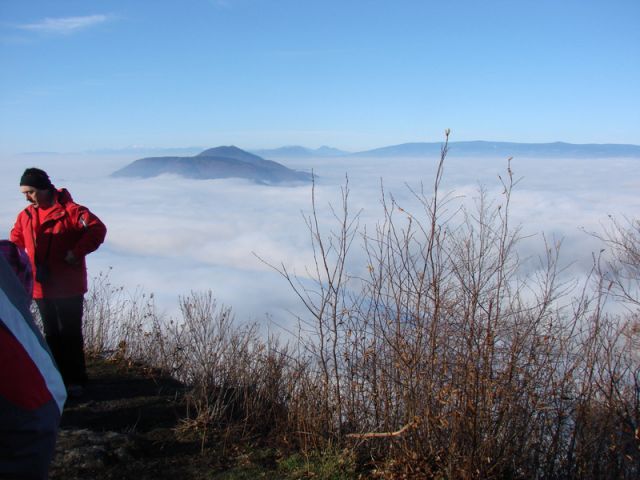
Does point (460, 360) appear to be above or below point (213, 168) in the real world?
below

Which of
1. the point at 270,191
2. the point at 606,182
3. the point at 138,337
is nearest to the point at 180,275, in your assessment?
the point at 270,191

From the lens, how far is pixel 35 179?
14.9 ft

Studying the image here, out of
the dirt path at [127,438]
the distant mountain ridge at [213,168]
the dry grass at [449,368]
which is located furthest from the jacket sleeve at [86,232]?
the distant mountain ridge at [213,168]

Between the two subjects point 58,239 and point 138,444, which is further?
point 58,239

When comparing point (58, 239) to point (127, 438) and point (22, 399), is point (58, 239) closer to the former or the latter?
point (127, 438)

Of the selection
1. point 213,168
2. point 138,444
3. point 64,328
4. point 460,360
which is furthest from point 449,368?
point 213,168

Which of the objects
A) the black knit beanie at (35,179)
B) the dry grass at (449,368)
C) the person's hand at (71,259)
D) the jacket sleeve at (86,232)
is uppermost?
the black knit beanie at (35,179)

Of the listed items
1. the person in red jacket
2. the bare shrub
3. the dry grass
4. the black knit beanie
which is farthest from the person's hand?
the bare shrub

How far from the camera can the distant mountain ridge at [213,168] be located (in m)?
163

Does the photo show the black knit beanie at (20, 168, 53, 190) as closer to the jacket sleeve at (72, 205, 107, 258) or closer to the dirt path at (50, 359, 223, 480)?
the jacket sleeve at (72, 205, 107, 258)

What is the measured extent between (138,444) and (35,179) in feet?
7.38

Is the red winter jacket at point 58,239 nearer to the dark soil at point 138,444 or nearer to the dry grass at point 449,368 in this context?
the dark soil at point 138,444

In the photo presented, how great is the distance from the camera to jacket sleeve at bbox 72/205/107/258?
4.59 metres

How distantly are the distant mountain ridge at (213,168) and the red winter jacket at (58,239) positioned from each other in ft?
494
